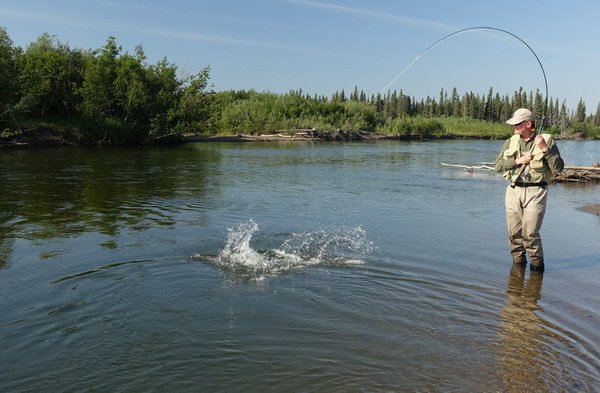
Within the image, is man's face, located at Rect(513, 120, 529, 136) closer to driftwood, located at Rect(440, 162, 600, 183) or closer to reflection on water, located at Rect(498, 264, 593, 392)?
reflection on water, located at Rect(498, 264, 593, 392)

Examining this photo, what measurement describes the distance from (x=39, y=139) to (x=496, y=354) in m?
46.0

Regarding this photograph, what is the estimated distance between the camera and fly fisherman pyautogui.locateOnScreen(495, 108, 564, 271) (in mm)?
7961

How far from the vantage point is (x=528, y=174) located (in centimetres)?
820

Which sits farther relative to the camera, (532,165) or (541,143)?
(532,165)

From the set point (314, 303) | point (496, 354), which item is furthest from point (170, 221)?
point (496, 354)

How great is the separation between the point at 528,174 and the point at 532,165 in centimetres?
19

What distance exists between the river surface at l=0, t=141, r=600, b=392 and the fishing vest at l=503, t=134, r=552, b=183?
1560 millimetres

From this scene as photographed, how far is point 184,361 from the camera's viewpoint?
5.17m

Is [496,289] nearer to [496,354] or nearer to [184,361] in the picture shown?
[496,354]

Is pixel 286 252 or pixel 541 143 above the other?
pixel 541 143

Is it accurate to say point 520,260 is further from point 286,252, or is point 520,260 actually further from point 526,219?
point 286,252

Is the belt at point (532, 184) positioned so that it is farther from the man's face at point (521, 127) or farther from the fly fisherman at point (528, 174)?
the man's face at point (521, 127)

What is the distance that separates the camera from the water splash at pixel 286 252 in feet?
27.8

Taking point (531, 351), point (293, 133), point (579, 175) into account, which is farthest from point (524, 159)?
point (293, 133)
